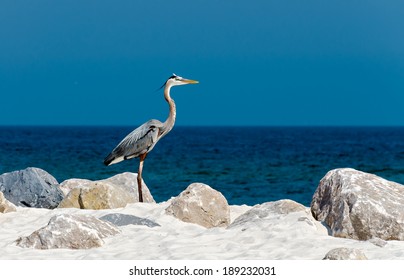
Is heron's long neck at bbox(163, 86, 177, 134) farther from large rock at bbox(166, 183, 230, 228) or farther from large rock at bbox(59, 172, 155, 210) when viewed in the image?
large rock at bbox(166, 183, 230, 228)

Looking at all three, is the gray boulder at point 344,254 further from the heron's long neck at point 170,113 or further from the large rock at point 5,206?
the large rock at point 5,206

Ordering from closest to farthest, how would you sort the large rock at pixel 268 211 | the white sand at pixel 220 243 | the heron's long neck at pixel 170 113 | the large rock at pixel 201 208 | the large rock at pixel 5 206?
the white sand at pixel 220 243, the large rock at pixel 268 211, the large rock at pixel 201 208, the large rock at pixel 5 206, the heron's long neck at pixel 170 113

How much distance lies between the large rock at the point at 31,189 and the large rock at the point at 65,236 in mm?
3677

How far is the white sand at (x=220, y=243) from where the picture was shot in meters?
8.18

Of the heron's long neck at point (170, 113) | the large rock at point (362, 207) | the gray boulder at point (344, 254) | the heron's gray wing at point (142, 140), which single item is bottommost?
the gray boulder at point (344, 254)

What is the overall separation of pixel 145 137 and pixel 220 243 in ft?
13.5

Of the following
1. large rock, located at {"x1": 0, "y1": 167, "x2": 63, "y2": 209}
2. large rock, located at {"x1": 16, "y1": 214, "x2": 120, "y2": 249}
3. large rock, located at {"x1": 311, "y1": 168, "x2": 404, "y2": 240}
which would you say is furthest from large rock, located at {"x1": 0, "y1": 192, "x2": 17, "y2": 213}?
large rock, located at {"x1": 311, "y1": 168, "x2": 404, "y2": 240}

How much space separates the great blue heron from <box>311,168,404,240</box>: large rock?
151 inches

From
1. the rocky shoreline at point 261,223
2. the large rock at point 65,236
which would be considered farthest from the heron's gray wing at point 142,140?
the large rock at point 65,236

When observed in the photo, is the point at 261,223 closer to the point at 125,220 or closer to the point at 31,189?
the point at 125,220

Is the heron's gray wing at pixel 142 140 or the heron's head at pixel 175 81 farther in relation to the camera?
the heron's head at pixel 175 81

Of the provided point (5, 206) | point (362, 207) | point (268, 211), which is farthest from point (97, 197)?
point (362, 207)
